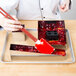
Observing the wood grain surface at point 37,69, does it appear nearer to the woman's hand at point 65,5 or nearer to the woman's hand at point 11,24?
the woman's hand at point 11,24

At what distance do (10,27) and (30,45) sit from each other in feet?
0.47

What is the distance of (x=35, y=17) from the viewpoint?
1.02 meters

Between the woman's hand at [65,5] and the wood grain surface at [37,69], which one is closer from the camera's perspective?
the wood grain surface at [37,69]

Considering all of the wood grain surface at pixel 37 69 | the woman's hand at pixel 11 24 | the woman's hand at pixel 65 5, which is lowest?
the wood grain surface at pixel 37 69

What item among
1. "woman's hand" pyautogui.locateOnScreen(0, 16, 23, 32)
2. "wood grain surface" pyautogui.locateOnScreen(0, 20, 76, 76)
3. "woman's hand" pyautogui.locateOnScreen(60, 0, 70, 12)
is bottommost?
"wood grain surface" pyautogui.locateOnScreen(0, 20, 76, 76)

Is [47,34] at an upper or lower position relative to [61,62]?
upper

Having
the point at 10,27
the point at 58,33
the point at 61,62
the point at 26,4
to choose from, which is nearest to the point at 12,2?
the point at 26,4

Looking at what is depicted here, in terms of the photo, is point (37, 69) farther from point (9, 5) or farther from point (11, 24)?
point (9, 5)

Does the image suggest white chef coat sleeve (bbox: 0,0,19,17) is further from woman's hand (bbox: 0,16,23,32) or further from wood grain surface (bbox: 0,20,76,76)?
wood grain surface (bbox: 0,20,76,76)

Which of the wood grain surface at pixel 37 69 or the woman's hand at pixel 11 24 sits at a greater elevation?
the woman's hand at pixel 11 24

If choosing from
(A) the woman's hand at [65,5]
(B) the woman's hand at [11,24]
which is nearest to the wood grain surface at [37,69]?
(B) the woman's hand at [11,24]

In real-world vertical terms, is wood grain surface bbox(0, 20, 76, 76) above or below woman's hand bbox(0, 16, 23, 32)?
below

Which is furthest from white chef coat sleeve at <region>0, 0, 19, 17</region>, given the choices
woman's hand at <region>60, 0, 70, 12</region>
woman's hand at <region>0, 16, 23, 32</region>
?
woman's hand at <region>60, 0, 70, 12</region>

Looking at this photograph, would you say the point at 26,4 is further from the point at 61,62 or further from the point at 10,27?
the point at 61,62
